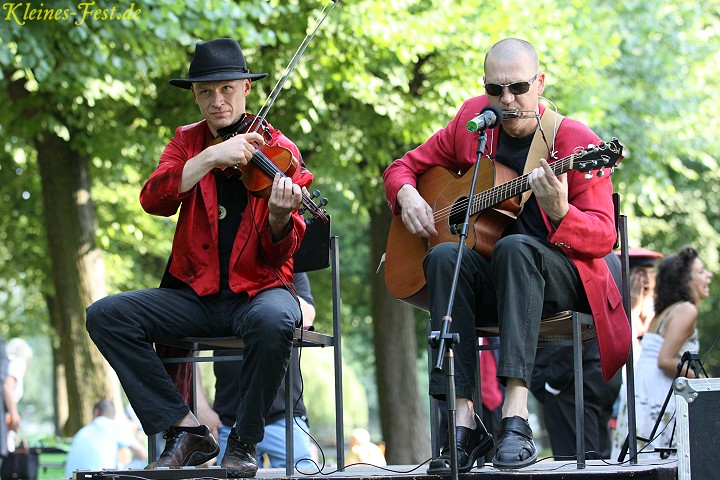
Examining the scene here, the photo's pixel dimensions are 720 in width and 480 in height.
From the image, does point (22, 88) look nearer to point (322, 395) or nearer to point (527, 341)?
point (527, 341)

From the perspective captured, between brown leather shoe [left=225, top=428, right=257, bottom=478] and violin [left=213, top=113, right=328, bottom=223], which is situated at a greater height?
violin [left=213, top=113, right=328, bottom=223]

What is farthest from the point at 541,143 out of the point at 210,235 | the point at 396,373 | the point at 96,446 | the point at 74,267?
the point at 396,373

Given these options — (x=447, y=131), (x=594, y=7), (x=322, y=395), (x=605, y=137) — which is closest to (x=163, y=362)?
(x=447, y=131)

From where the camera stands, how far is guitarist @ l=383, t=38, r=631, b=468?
4418 mm

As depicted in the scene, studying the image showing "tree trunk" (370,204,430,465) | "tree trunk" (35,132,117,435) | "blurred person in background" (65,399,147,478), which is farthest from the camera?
"tree trunk" (370,204,430,465)

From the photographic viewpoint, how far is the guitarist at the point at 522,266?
14.5 ft

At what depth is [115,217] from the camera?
15008mm

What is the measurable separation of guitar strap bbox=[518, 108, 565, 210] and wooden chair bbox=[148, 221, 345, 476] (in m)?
1.09

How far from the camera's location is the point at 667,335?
278 inches

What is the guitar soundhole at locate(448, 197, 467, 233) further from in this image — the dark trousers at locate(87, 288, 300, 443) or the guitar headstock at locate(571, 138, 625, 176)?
the dark trousers at locate(87, 288, 300, 443)

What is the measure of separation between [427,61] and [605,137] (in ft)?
8.85

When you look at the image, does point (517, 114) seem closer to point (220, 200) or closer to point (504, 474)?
point (220, 200)

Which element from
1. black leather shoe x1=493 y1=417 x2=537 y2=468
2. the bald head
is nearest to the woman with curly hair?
black leather shoe x1=493 y1=417 x2=537 y2=468

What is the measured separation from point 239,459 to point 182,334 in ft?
2.25
